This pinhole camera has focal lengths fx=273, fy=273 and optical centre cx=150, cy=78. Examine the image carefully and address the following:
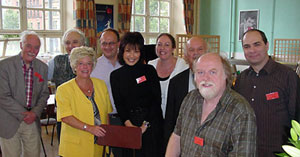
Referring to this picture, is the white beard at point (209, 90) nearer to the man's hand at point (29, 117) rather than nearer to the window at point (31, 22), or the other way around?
the man's hand at point (29, 117)

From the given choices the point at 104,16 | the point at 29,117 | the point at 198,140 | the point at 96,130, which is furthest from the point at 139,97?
the point at 104,16

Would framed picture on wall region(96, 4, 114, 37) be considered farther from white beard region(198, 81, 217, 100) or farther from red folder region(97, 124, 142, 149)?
white beard region(198, 81, 217, 100)

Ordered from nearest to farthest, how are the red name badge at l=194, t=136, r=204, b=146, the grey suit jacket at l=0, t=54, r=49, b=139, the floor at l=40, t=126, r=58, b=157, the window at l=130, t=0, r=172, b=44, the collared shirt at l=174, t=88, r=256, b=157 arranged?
the collared shirt at l=174, t=88, r=256, b=157, the red name badge at l=194, t=136, r=204, b=146, the grey suit jacket at l=0, t=54, r=49, b=139, the floor at l=40, t=126, r=58, b=157, the window at l=130, t=0, r=172, b=44

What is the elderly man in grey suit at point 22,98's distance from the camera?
2789 millimetres

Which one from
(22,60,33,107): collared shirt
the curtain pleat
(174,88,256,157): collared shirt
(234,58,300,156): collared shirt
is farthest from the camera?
the curtain pleat

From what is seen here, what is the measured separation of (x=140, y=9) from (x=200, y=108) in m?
7.21

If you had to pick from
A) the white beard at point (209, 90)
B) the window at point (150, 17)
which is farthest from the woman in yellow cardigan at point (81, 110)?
the window at point (150, 17)

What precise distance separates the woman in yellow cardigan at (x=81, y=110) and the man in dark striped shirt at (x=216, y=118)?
0.89m

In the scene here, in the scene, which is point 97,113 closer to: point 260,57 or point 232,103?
point 232,103

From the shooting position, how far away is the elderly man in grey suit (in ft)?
9.15

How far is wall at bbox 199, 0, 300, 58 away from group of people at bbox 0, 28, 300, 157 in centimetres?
621

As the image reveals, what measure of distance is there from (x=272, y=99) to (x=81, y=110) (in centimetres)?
161

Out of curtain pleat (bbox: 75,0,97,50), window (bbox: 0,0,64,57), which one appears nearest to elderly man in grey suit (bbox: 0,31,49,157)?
window (bbox: 0,0,64,57)

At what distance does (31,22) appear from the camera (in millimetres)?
6258
